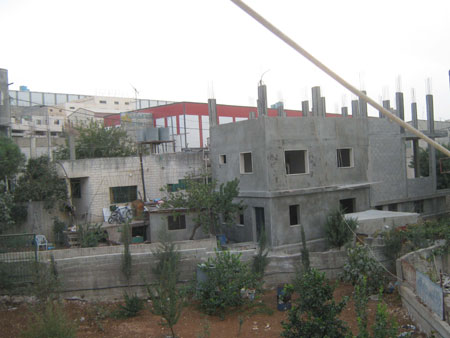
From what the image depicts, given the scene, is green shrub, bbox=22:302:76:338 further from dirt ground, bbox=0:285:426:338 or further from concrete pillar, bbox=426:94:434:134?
concrete pillar, bbox=426:94:434:134

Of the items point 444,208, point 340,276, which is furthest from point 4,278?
point 444,208

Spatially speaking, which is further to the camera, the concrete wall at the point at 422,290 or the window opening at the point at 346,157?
the window opening at the point at 346,157

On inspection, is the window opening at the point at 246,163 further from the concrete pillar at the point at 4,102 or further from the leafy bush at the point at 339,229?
the concrete pillar at the point at 4,102

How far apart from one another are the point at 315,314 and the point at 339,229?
410 inches

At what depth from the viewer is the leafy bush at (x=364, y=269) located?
42.3 ft

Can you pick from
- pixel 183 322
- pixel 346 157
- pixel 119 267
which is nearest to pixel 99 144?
pixel 346 157

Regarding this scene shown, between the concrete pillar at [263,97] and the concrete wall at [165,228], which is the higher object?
the concrete pillar at [263,97]

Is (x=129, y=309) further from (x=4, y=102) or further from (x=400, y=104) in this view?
(x=4, y=102)

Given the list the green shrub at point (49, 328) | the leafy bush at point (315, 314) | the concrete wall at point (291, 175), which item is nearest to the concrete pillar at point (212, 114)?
the concrete wall at point (291, 175)

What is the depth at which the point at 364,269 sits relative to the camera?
1318 cm

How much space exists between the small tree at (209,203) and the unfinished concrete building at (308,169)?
1.20 metres

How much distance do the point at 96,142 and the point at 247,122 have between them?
1634cm

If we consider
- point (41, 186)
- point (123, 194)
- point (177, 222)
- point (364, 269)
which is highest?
point (41, 186)

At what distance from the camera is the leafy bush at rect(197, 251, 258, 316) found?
11.7 m
